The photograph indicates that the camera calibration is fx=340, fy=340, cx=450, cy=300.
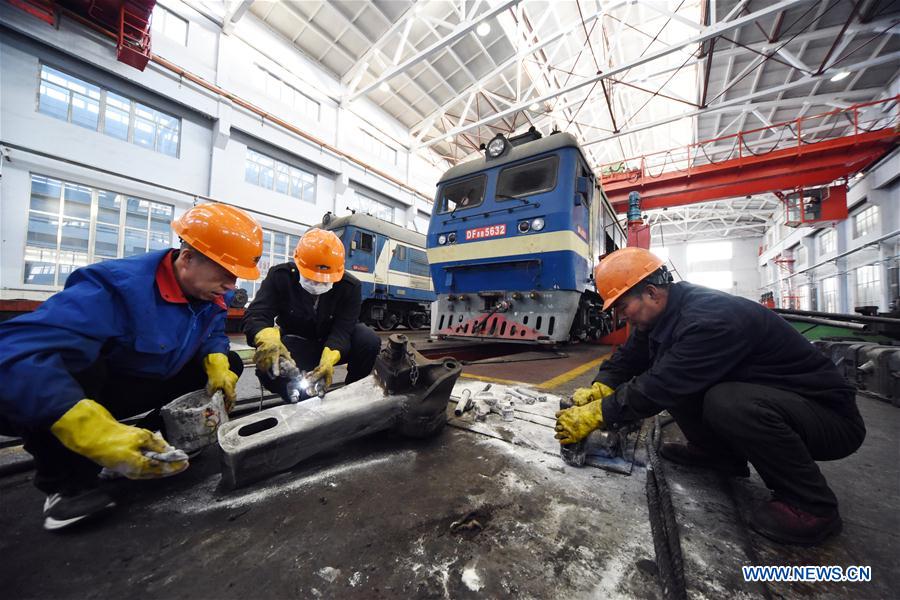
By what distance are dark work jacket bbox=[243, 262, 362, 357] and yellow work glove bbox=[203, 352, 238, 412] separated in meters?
0.60

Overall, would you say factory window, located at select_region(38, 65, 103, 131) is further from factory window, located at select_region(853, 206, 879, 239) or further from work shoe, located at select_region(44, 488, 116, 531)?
factory window, located at select_region(853, 206, 879, 239)

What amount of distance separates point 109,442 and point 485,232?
424 cm

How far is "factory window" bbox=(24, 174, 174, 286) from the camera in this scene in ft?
23.7

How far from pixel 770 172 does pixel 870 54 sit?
568cm

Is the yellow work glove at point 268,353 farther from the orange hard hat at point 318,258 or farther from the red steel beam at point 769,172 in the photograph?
the red steel beam at point 769,172

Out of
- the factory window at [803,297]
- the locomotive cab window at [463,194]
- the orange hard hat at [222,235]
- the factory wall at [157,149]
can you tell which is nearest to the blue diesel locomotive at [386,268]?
the locomotive cab window at [463,194]

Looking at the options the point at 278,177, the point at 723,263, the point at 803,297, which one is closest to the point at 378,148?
the point at 278,177

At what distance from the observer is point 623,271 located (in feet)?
5.06

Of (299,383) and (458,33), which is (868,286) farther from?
(299,383)

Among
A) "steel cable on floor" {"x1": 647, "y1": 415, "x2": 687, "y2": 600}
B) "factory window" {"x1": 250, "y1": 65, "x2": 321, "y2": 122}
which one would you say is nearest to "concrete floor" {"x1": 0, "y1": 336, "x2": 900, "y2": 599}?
"steel cable on floor" {"x1": 647, "y1": 415, "x2": 687, "y2": 600}

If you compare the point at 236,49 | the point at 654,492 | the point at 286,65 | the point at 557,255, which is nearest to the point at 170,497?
the point at 654,492

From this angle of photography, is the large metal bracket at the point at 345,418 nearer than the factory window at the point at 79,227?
Yes

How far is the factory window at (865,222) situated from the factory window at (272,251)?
17809 mm

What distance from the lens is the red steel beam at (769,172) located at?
782cm
